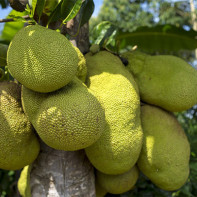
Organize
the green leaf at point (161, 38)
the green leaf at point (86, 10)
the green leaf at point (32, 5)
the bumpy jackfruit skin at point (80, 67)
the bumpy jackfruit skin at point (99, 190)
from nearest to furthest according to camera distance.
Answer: the green leaf at point (32, 5), the bumpy jackfruit skin at point (80, 67), the green leaf at point (86, 10), the bumpy jackfruit skin at point (99, 190), the green leaf at point (161, 38)

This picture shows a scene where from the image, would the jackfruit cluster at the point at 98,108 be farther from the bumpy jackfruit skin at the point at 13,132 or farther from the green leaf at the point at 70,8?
the green leaf at the point at 70,8

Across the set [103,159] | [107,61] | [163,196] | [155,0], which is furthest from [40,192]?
[155,0]

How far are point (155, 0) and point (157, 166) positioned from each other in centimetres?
725

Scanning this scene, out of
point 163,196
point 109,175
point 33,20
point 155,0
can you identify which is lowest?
point 155,0

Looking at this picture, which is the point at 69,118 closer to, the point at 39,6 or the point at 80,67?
the point at 80,67

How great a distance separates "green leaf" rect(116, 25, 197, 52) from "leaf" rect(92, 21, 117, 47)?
442mm

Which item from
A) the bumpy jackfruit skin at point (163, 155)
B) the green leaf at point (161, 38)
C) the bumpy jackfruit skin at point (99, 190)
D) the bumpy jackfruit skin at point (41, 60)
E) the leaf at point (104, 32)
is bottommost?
the bumpy jackfruit skin at point (99, 190)

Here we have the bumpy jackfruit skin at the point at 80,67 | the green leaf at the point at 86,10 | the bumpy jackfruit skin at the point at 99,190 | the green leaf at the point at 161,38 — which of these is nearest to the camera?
the bumpy jackfruit skin at the point at 80,67

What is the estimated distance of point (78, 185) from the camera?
1062 millimetres

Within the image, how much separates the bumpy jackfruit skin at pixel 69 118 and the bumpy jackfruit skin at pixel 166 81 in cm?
49

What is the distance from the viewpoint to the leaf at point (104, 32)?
1.35 m

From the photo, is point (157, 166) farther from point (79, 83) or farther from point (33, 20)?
point (33, 20)

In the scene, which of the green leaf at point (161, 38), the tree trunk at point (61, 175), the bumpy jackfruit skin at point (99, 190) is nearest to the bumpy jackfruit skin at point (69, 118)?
the tree trunk at point (61, 175)

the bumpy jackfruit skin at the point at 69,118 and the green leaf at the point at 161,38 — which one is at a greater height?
the bumpy jackfruit skin at the point at 69,118
